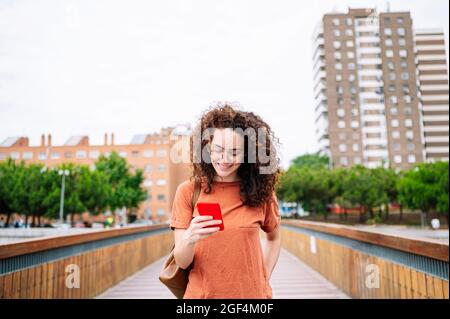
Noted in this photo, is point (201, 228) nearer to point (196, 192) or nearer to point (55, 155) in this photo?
point (196, 192)

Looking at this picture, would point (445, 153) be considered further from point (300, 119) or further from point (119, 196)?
point (300, 119)

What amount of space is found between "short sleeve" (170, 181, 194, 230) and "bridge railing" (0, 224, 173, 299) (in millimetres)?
1144

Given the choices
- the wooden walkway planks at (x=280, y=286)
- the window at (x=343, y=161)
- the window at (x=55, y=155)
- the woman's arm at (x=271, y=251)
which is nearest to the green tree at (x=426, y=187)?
the window at (x=343, y=161)

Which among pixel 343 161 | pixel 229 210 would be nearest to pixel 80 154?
pixel 229 210

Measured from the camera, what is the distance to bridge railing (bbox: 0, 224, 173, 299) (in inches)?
77.0

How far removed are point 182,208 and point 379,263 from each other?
6.57ft

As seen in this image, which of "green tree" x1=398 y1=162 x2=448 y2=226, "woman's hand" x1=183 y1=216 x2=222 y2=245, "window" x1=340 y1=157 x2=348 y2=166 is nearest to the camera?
"woman's hand" x1=183 y1=216 x2=222 y2=245

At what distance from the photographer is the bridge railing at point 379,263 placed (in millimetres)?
1857

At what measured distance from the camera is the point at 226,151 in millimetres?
1093

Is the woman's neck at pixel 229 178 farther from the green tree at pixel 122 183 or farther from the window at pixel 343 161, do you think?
the window at pixel 343 161

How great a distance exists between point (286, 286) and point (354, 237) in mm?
1023

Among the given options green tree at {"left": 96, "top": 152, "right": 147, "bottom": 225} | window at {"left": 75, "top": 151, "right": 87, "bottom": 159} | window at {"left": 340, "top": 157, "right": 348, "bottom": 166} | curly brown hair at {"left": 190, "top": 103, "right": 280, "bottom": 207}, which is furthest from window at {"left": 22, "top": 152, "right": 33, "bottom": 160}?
window at {"left": 340, "top": 157, "right": 348, "bottom": 166}

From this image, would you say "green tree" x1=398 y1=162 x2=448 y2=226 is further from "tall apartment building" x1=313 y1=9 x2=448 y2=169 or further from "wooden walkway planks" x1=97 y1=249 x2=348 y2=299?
"tall apartment building" x1=313 y1=9 x2=448 y2=169
